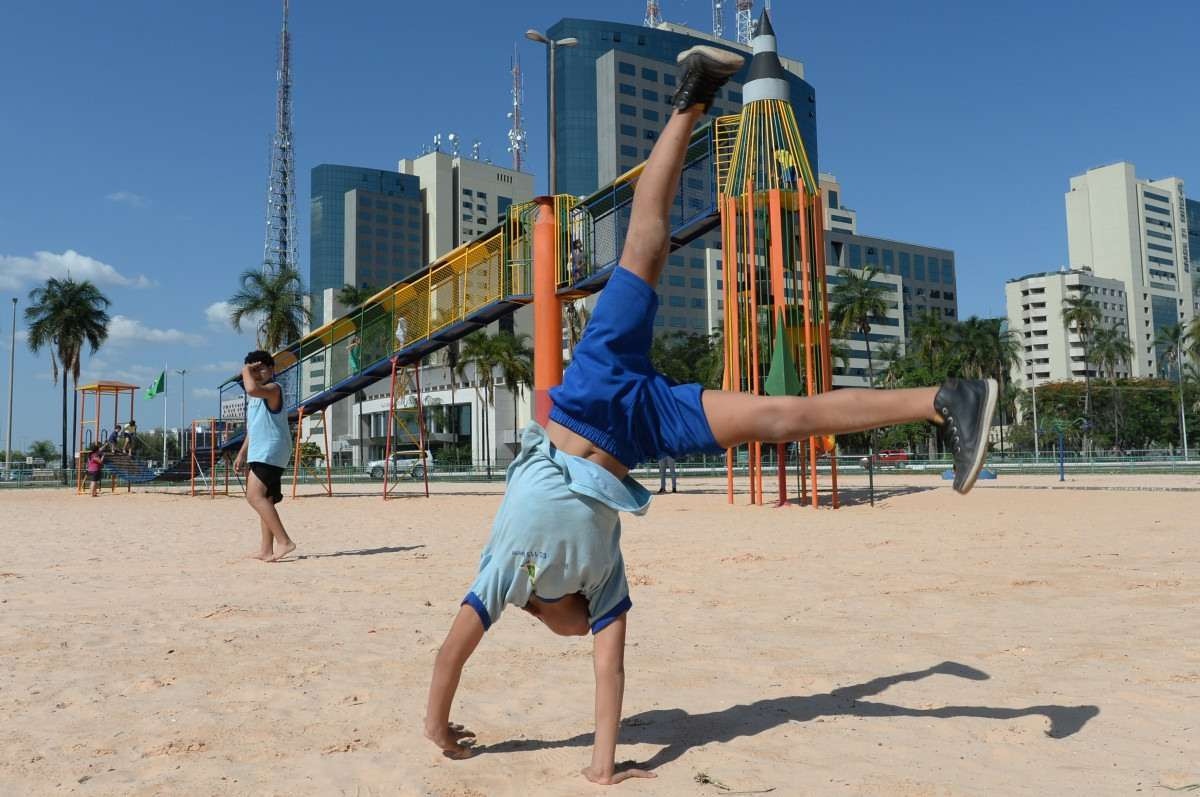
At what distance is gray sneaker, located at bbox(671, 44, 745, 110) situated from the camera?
331 centimetres

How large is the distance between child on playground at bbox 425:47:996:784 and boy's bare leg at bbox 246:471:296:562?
620 centimetres

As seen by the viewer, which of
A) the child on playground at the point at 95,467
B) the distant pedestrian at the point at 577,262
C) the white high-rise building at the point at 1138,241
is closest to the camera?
the distant pedestrian at the point at 577,262

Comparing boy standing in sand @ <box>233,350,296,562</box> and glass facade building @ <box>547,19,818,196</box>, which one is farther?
glass facade building @ <box>547,19,818,196</box>

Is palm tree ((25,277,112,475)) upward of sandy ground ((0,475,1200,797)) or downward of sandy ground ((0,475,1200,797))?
upward

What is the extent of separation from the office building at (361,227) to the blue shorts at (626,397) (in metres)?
149

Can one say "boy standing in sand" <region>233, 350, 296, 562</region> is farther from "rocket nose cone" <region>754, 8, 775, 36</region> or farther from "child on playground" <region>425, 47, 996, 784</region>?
"rocket nose cone" <region>754, 8, 775, 36</region>

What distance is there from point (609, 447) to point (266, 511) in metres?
6.83

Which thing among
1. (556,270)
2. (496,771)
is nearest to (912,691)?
(496,771)

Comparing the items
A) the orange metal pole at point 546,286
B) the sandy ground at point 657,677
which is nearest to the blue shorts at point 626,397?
the sandy ground at point 657,677

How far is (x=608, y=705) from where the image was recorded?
3.07 meters

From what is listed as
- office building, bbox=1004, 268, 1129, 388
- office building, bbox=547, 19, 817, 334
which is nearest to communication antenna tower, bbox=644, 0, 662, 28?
office building, bbox=547, 19, 817, 334

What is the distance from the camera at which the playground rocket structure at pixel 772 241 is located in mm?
16672

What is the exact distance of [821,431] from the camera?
2971 mm

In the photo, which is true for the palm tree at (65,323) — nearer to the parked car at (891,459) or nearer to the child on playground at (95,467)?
the child on playground at (95,467)
